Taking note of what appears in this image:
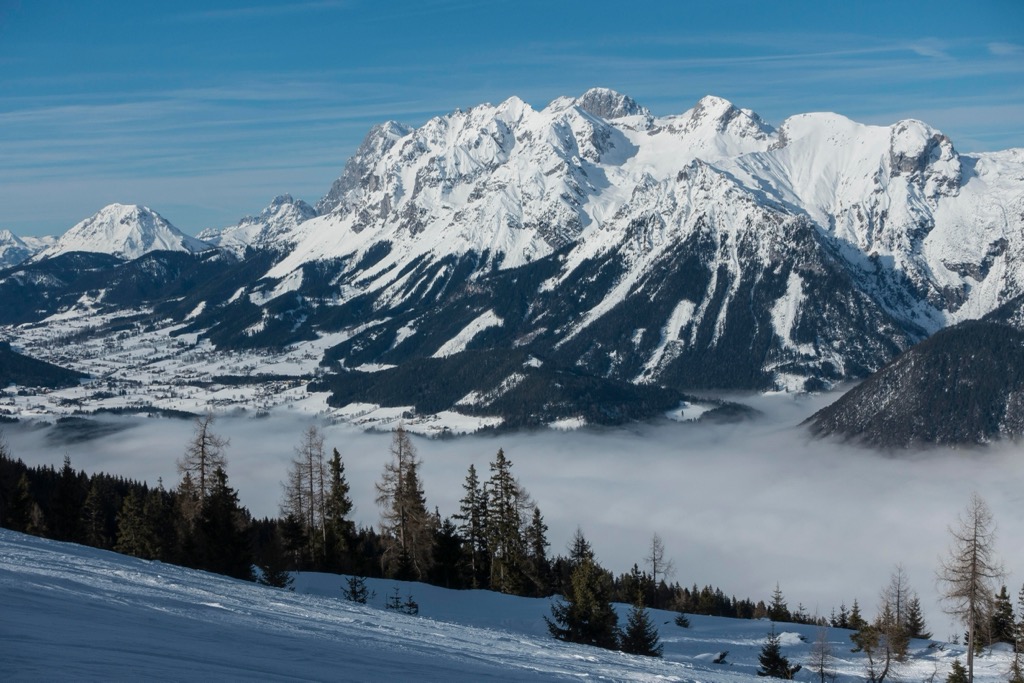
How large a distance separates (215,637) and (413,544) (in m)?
39.7

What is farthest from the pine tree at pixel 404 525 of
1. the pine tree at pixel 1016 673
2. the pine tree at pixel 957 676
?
the pine tree at pixel 1016 673

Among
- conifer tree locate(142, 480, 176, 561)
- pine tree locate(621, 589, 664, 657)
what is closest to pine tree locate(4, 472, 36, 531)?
conifer tree locate(142, 480, 176, 561)

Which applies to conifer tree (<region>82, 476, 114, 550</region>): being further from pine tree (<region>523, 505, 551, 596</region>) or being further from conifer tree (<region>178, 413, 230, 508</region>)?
pine tree (<region>523, 505, 551, 596</region>)

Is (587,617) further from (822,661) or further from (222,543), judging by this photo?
(222,543)

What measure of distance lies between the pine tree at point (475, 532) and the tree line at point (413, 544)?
Answer: 0.09 m

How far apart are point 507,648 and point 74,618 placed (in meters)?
12.9

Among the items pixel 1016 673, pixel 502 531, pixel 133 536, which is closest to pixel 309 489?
pixel 133 536

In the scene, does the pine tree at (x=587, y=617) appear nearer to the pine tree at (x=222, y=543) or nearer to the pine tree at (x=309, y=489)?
the pine tree at (x=222, y=543)

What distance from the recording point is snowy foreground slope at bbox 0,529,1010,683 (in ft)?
65.8

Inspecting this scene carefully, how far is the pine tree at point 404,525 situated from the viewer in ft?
209

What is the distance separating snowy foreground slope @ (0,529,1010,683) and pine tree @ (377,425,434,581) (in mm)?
21345

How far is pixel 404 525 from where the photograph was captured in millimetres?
65375

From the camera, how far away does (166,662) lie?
66.5 ft

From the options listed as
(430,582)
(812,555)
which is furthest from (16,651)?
(812,555)
